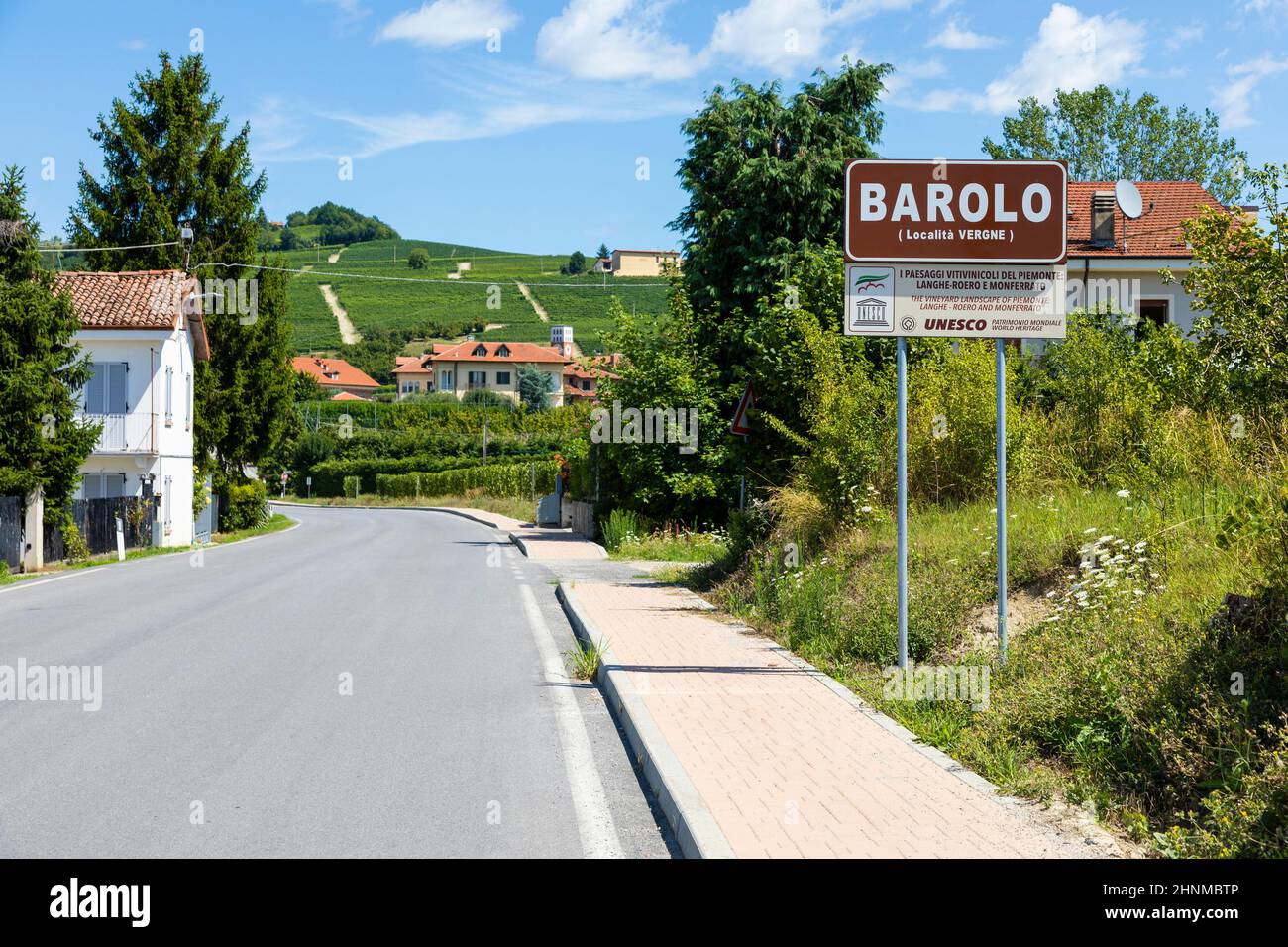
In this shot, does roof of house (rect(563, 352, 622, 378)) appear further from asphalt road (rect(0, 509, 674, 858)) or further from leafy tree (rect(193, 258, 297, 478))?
asphalt road (rect(0, 509, 674, 858))

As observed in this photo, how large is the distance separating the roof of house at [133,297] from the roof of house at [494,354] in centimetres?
8401

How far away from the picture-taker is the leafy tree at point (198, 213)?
37344mm

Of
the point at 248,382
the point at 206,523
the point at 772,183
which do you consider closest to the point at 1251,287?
the point at 772,183

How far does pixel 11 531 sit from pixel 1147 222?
33.6 metres

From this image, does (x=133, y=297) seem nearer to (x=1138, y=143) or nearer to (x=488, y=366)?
(x=1138, y=143)

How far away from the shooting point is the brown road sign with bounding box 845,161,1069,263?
8930 millimetres

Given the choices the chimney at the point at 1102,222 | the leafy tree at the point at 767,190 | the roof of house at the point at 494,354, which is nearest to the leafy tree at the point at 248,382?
the leafy tree at the point at 767,190

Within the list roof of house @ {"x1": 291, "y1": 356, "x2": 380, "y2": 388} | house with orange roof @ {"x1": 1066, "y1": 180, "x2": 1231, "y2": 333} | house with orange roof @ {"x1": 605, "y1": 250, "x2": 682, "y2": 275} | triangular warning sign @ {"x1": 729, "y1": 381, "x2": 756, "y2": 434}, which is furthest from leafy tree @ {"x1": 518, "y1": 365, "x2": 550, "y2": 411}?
triangular warning sign @ {"x1": 729, "y1": 381, "x2": 756, "y2": 434}

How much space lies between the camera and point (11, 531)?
22578 millimetres

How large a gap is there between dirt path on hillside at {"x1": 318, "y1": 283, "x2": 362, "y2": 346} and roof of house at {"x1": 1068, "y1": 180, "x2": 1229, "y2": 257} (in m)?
109

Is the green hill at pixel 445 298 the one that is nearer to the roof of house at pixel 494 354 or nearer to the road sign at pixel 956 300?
the roof of house at pixel 494 354

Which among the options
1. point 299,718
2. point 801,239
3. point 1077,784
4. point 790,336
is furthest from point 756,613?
point 801,239
